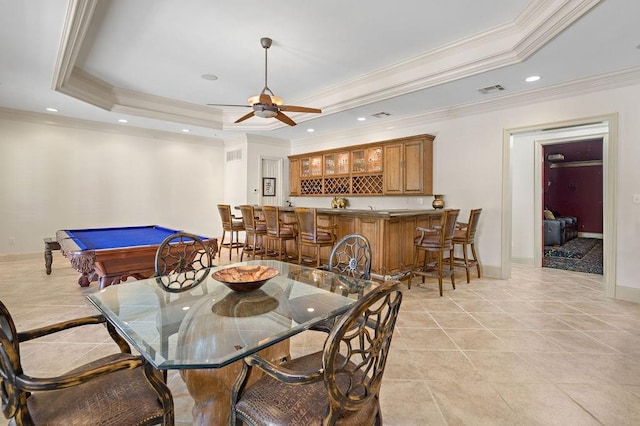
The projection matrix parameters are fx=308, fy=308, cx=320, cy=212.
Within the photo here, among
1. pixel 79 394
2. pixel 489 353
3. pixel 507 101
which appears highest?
pixel 507 101

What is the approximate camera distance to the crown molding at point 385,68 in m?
2.75

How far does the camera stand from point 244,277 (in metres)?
1.88

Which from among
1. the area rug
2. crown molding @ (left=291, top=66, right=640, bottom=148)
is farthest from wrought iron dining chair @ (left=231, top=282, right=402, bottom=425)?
the area rug

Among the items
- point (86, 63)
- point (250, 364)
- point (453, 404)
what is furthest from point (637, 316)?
point (86, 63)

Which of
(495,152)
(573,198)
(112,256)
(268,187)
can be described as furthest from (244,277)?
(573,198)

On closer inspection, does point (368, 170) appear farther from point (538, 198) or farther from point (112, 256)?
point (112, 256)

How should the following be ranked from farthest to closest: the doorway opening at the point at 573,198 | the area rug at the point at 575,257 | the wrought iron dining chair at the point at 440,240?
the doorway opening at the point at 573,198
the area rug at the point at 575,257
the wrought iron dining chair at the point at 440,240

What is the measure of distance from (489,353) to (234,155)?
667 centimetres

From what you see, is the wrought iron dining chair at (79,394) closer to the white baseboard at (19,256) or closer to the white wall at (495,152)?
the white wall at (495,152)

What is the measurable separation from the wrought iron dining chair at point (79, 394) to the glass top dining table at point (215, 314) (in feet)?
0.53

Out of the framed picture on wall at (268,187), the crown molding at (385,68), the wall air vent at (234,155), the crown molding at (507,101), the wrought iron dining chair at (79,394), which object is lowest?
the wrought iron dining chair at (79,394)

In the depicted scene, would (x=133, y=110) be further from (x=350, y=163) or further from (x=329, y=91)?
(x=350, y=163)

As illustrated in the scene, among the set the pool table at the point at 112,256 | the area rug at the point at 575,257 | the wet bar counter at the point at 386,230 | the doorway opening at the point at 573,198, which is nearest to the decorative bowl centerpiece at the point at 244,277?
the pool table at the point at 112,256

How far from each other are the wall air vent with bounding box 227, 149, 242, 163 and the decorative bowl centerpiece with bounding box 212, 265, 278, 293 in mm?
5807
